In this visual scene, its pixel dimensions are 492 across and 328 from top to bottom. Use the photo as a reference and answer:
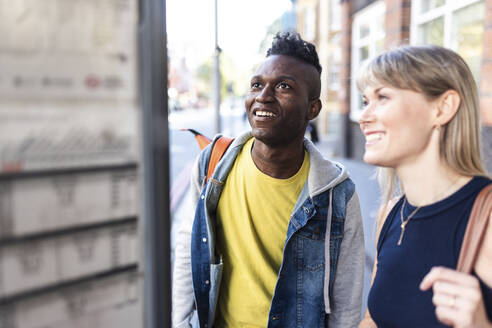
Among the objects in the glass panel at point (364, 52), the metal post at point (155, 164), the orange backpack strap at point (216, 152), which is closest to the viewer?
the metal post at point (155, 164)

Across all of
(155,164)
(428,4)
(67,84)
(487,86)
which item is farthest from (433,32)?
(67,84)

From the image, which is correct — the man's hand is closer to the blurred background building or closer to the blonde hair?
the blonde hair

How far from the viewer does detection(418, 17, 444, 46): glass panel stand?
6.96m

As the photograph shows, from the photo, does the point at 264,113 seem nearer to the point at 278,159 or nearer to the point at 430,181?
the point at 278,159

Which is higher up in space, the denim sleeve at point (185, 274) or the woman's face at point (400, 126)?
the woman's face at point (400, 126)

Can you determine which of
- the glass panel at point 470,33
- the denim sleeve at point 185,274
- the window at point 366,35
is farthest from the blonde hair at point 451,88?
the window at point 366,35

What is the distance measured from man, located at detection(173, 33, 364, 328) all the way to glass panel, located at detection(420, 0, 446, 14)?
6.20 metres

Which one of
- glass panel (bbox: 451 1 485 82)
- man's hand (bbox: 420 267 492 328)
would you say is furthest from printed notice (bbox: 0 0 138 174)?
glass panel (bbox: 451 1 485 82)

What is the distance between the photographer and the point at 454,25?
6.48 meters

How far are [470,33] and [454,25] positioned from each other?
630 mm

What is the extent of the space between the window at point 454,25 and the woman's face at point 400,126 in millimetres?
5106

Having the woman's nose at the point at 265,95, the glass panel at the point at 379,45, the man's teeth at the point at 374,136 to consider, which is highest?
the glass panel at the point at 379,45

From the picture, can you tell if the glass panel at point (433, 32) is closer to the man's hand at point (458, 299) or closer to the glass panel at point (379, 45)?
the glass panel at point (379, 45)

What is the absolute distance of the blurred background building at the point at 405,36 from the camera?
4957 millimetres
